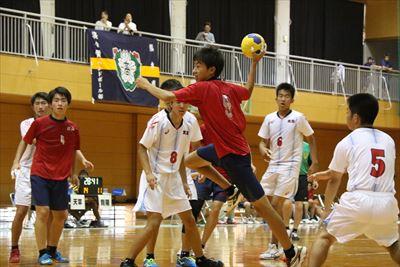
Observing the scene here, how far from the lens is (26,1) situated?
2319cm

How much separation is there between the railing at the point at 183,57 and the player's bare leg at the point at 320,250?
14639 mm

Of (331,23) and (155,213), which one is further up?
(331,23)

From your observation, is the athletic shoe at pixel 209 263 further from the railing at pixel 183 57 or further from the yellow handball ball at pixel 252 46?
the railing at pixel 183 57

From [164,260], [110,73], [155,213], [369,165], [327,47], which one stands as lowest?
[164,260]

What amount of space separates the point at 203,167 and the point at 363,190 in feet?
7.78

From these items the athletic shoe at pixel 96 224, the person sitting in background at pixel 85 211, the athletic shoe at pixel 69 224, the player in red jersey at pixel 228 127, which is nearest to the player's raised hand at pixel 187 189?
the player in red jersey at pixel 228 127

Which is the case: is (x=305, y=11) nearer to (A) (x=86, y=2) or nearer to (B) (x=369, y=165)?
(A) (x=86, y=2)

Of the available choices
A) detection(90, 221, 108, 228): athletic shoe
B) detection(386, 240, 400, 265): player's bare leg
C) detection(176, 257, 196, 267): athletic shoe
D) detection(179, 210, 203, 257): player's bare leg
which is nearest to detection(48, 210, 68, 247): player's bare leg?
detection(176, 257, 196, 267): athletic shoe

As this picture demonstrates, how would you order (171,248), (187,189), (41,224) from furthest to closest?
(171,248), (41,224), (187,189)

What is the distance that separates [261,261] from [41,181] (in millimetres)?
2752

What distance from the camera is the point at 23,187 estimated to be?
9.59 meters

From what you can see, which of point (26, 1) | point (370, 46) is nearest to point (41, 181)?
point (26, 1)

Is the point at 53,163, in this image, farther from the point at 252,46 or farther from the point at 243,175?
the point at 252,46

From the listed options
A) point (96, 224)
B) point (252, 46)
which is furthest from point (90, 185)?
point (252, 46)
